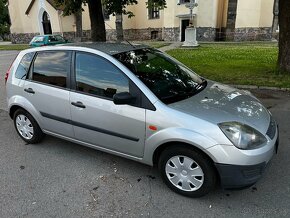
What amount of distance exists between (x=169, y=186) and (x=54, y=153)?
1.99m

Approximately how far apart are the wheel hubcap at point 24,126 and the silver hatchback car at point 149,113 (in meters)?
0.04

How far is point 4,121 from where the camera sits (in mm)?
5648

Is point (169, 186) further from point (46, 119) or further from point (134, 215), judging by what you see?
point (46, 119)

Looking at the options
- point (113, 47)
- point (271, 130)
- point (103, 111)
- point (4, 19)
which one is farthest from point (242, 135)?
point (4, 19)

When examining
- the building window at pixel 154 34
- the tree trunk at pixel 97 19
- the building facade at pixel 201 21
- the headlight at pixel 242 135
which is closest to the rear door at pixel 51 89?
the headlight at pixel 242 135

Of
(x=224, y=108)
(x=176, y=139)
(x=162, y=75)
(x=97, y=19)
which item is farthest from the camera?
(x=97, y=19)

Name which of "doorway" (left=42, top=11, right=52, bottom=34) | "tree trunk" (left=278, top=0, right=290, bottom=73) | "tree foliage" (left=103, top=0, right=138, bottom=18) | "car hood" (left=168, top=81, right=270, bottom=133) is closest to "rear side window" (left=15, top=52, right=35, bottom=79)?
"car hood" (left=168, top=81, right=270, bottom=133)

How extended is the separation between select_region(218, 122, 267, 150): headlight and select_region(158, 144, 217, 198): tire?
36cm

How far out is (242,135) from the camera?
2773 mm

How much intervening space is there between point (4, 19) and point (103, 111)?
67.6m

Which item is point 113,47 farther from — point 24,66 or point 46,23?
point 46,23

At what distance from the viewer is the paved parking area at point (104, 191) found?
2.87 meters

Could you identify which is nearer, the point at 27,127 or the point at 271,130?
the point at 271,130

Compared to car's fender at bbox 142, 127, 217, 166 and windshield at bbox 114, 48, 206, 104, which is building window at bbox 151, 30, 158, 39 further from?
car's fender at bbox 142, 127, 217, 166
